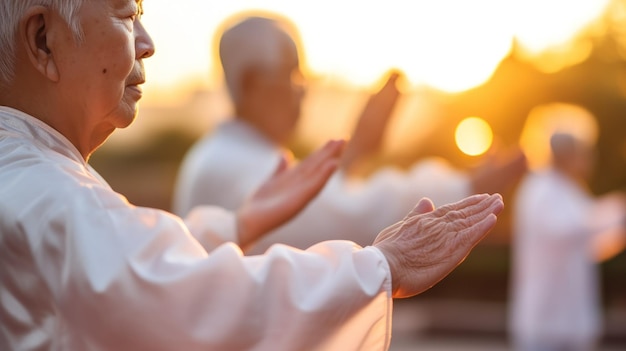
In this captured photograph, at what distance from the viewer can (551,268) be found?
8906 mm

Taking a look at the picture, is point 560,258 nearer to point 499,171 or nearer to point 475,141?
point 475,141

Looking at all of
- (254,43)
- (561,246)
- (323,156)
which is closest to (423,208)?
(323,156)

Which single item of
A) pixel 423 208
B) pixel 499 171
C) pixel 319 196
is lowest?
pixel 319 196

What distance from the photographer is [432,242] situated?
234 cm

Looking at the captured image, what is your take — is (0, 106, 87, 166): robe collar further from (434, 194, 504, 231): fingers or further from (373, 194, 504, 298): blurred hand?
(434, 194, 504, 231): fingers

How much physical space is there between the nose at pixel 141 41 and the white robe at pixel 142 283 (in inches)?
13.0

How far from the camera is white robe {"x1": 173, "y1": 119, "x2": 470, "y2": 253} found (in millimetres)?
4891

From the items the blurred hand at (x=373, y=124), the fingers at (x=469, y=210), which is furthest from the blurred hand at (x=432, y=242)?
the blurred hand at (x=373, y=124)

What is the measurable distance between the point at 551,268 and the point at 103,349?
713 cm

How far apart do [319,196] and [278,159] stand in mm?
228

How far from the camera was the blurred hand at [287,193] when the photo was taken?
11.4 ft

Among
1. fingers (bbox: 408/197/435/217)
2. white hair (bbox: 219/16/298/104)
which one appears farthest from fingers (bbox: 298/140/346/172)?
white hair (bbox: 219/16/298/104)

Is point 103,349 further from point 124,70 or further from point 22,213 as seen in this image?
point 124,70

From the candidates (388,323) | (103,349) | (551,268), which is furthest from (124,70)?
(551,268)
